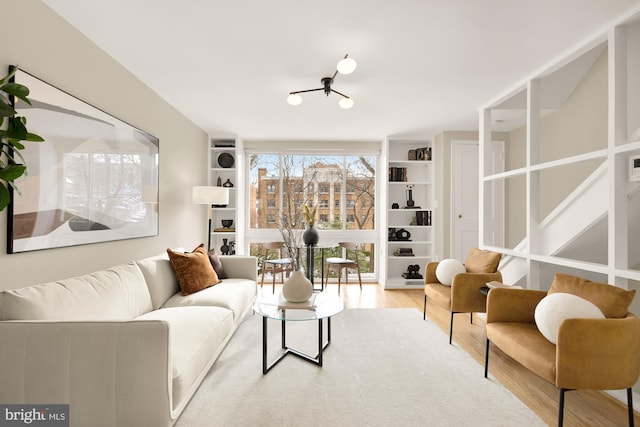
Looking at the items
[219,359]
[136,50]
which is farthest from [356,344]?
[136,50]

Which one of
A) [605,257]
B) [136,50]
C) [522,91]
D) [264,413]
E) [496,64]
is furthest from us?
[522,91]

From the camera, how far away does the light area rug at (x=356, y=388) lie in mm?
2023

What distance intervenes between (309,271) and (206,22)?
10.5 feet

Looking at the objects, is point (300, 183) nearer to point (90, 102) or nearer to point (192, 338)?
point (90, 102)

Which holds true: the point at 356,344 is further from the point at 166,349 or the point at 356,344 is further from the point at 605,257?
the point at 605,257

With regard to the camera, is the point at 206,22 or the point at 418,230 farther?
the point at 418,230

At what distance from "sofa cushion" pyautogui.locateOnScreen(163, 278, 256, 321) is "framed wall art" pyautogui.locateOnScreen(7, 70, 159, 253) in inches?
31.0

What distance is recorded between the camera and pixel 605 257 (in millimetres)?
3371

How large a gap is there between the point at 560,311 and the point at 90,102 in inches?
138

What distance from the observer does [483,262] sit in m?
3.48

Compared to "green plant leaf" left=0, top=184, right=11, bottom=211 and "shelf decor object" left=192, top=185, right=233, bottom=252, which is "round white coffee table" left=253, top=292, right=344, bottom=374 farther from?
"shelf decor object" left=192, top=185, right=233, bottom=252

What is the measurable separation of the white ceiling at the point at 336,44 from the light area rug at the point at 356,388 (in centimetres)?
251

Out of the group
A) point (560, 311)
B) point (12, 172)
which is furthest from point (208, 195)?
point (560, 311)

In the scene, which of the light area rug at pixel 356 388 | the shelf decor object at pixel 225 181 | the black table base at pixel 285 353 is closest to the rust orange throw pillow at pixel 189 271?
the light area rug at pixel 356 388
